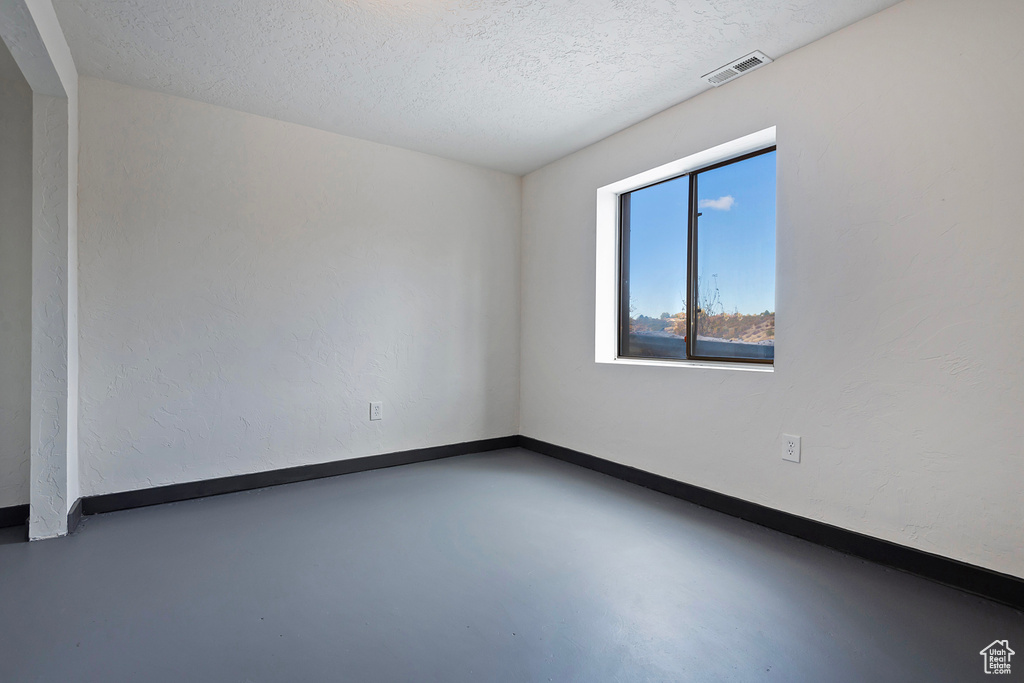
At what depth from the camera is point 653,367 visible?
3092 mm

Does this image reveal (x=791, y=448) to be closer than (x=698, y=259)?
Yes

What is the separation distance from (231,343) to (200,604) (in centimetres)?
169

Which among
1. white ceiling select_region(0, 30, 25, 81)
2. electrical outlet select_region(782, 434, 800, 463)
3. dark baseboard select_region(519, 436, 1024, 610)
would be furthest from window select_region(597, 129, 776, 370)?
white ceiling select_region(0, 30, 25, 81)

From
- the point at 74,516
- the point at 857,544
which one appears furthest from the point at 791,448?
the point at 74,516

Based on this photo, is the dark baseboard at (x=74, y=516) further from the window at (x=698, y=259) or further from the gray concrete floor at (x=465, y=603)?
the window at (x=698, y=259)

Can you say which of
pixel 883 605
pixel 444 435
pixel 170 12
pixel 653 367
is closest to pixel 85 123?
pixel 170 12

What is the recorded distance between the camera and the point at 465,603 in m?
1.75

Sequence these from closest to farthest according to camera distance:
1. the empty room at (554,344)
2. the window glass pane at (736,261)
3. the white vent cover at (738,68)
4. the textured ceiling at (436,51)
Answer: the empty room at (554,344) < the textured ceiling at (436,51) < the white vent cover at (738,68) < the window glass pane at (736,261)

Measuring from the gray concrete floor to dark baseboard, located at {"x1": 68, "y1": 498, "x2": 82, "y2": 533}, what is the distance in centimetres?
5

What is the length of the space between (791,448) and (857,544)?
46 centimetres

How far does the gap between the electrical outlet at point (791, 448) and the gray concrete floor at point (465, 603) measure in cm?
37

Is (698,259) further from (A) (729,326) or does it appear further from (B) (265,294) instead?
(B) (265,294)

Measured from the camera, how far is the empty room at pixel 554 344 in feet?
5.49

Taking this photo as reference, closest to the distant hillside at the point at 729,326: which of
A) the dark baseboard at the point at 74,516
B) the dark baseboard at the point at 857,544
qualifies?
the dark baseboard at the point at 857,544
